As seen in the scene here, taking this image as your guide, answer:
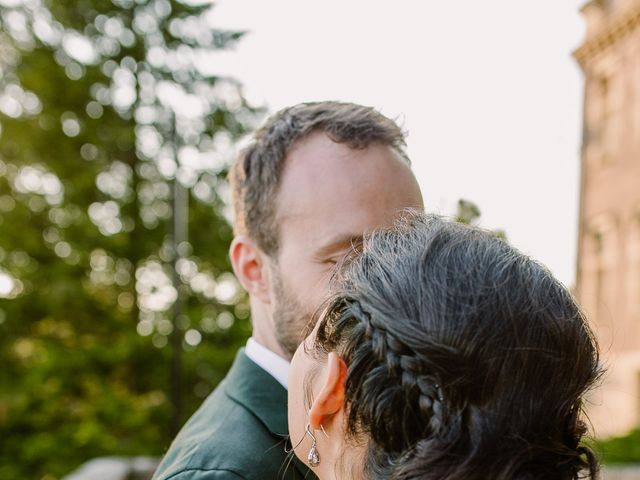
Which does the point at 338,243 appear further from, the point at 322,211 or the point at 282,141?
the point at 282,141

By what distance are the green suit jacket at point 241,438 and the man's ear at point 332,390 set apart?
1.00 feet

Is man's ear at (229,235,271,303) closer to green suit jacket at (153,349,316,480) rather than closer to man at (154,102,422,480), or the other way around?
man at (154,102,422,480)

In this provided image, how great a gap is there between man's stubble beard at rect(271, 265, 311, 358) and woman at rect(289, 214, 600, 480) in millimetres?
611

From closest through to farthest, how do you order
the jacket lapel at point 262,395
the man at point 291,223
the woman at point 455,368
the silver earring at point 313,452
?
the woman at point 455,368 < the silver earring at point 313,452 < the jacket lapel at point 262,395 < the man at point 291,223

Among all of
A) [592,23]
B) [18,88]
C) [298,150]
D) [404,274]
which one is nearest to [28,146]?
[18,88]

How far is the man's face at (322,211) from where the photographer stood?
1.58m

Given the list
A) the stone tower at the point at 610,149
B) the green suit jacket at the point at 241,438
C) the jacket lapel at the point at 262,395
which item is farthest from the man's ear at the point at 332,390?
the stone tower at the point at 610,149

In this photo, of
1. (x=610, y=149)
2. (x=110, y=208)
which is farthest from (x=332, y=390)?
(x=110, y=208)

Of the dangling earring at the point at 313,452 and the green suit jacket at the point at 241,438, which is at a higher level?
the dangling earring at the point at 313,452

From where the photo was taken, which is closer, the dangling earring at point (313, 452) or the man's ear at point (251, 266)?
the dangling earring at point (313, 452)

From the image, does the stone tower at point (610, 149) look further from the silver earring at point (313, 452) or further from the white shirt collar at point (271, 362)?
the silver earring at point (313, 452)

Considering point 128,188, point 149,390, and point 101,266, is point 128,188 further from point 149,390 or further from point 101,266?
point 149,390

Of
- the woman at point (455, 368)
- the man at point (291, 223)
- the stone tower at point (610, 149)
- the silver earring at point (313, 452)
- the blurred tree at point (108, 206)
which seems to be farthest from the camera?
the blurred tree at point (108, 206)

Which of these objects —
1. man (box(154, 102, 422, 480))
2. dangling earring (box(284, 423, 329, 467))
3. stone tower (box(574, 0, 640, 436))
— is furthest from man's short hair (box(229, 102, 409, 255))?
stone tower (box(574, 0, 640, 436))
